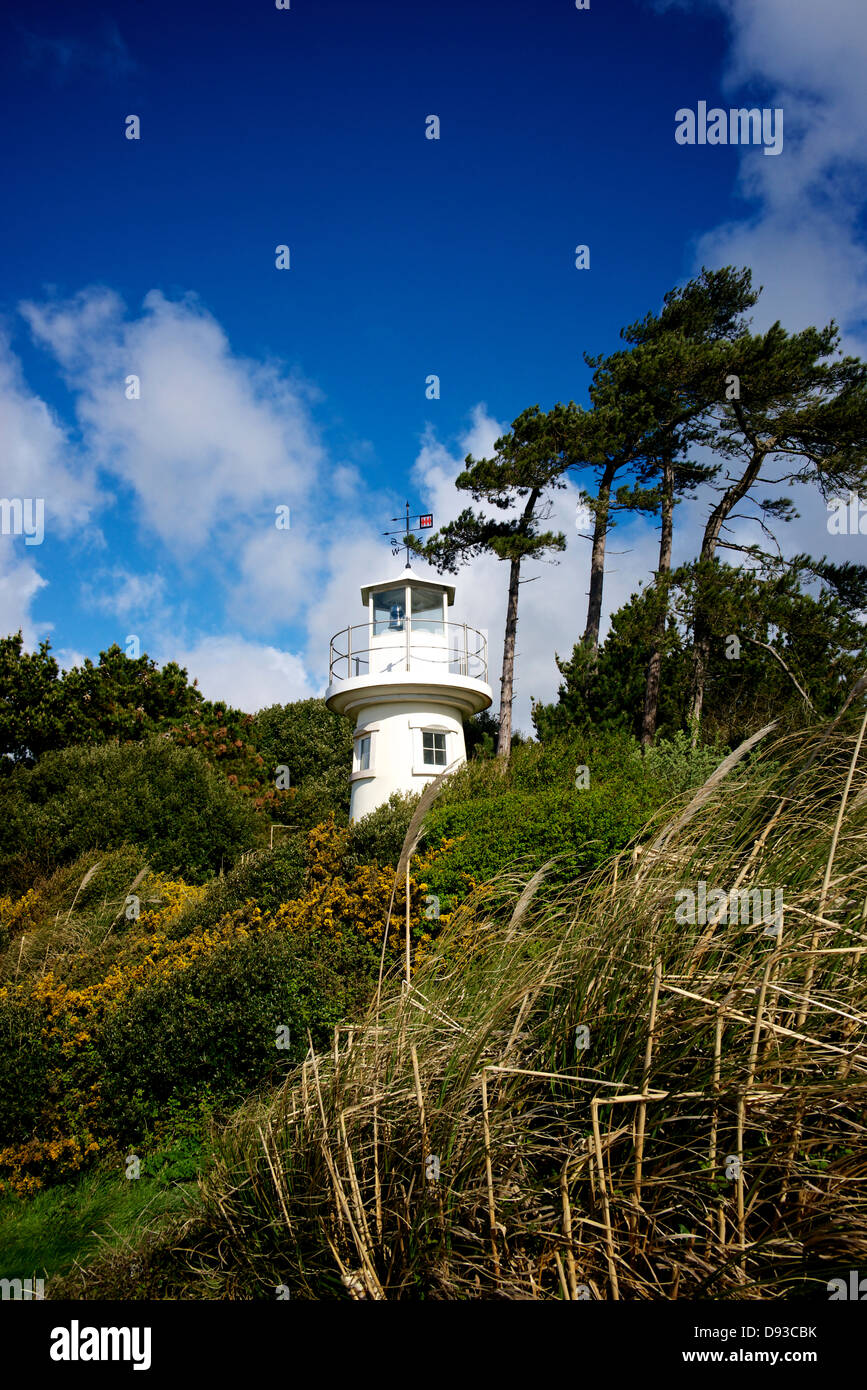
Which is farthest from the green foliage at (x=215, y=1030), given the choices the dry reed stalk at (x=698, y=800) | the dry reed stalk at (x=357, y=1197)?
the dry reed stalk at (x=698, y=800)

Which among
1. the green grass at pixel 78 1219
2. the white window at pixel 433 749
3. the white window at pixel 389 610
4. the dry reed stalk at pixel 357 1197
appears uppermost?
the white window at pixel 389 610

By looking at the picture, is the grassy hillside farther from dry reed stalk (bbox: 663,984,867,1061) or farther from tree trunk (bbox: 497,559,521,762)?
tree trunk (bbox: 497,559,521,762)

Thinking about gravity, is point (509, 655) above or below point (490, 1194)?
above

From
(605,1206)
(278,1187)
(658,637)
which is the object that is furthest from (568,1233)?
(658,637)

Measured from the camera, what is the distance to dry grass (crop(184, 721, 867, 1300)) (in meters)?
2.32

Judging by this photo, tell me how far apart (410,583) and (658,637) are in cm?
528

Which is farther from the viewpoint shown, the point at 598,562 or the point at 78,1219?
the point at 598,562

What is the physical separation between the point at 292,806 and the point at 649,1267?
19208 mm

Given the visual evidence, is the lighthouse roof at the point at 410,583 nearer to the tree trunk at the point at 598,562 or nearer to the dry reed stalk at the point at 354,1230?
the tree trunk at the point at 598,562

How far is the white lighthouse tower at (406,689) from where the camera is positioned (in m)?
17.0

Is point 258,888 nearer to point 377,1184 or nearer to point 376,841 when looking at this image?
point 376,841

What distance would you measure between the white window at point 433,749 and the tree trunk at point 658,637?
13.6 ft

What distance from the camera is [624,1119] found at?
2576 mm

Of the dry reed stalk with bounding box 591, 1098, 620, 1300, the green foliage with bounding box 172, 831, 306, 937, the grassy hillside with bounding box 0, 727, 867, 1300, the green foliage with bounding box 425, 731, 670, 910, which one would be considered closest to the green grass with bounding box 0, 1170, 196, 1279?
the grassy hillside with bounding box 0, 727, 867, 1300
